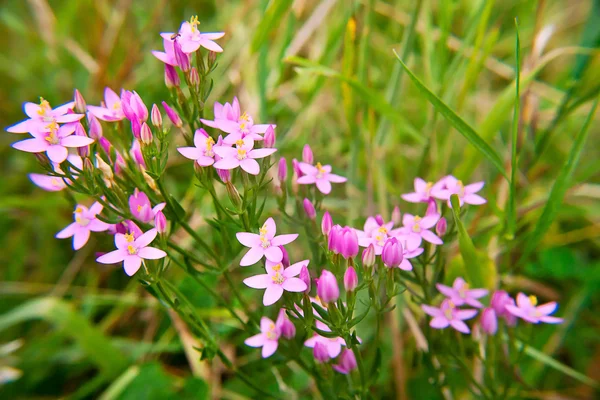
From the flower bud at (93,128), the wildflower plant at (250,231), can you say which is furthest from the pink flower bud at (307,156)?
the flower bud at (93,128)

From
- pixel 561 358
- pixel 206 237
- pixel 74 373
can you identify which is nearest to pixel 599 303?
pixel 561 358

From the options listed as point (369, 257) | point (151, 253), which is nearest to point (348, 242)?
point (369, 257)

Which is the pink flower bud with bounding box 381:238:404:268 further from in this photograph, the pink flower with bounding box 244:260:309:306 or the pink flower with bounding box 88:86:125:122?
the pink flower with bounding box 88:86:125:122

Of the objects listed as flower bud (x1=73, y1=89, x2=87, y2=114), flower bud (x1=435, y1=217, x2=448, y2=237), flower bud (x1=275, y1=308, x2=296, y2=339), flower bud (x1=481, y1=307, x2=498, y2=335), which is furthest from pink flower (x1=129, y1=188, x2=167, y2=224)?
flower bud (x1=481, y1=307, x2=498, y2=335)

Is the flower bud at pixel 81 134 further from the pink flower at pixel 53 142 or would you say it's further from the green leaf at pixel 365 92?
the green leaf at pixel 365 92

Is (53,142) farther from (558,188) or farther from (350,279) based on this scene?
(558,188)
